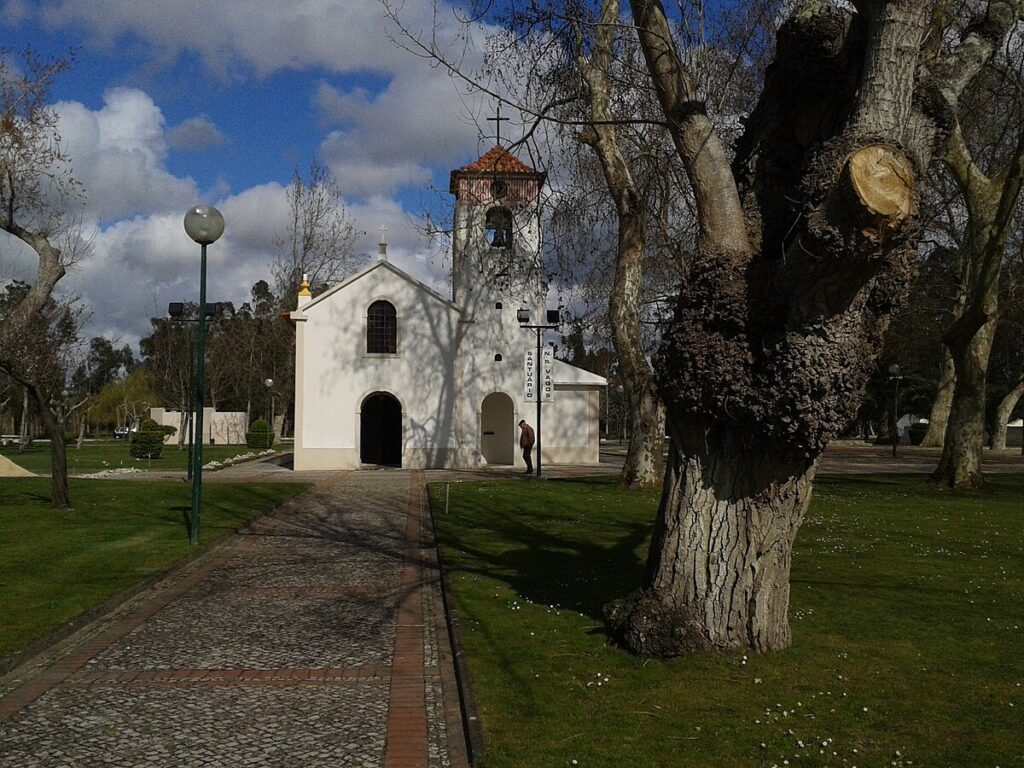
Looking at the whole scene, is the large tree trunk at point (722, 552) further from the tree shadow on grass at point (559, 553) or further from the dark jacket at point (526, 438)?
the dark jacket at point (526, 438)

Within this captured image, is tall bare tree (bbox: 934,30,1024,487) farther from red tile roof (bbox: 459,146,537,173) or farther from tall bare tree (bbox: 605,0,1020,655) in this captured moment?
tall bare tree (bbox: 605,0,1020,655)

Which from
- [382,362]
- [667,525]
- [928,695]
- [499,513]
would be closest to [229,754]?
[667,525]

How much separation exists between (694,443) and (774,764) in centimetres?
229

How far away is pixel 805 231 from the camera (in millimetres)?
4910

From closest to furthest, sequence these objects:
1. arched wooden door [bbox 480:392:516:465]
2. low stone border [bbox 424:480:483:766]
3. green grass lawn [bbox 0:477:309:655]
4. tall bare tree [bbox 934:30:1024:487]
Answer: low stone border [bbox 424:480:483:766] → green grass lawn [bbox 0:477:309:655] → tall bare tree [bbox 934:30:1024:487] → arched wooden door [bbox 480:392:516:465]

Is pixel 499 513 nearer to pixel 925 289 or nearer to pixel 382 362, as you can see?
pixel 382 362

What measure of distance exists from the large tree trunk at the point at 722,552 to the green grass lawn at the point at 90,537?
4.84 metres

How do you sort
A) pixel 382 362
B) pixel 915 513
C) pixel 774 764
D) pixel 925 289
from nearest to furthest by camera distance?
pixel 774 764 < pixel 915 513 < pixel 382 362 < pixel 925 289

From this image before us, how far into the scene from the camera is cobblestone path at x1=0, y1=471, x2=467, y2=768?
491 cm

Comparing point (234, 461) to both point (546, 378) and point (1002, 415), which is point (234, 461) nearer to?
point (546, 378)

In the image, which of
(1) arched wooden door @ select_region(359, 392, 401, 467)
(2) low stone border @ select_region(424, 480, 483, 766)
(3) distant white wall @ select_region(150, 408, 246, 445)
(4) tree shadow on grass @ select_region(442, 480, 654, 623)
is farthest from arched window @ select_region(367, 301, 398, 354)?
(3) distant white wall @ select_region(150, 408, 246, 445)

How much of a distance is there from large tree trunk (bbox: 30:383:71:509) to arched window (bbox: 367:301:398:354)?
1436cm

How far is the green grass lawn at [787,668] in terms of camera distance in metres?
4.69

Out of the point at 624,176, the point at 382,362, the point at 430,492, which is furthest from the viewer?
the point at 382,362
